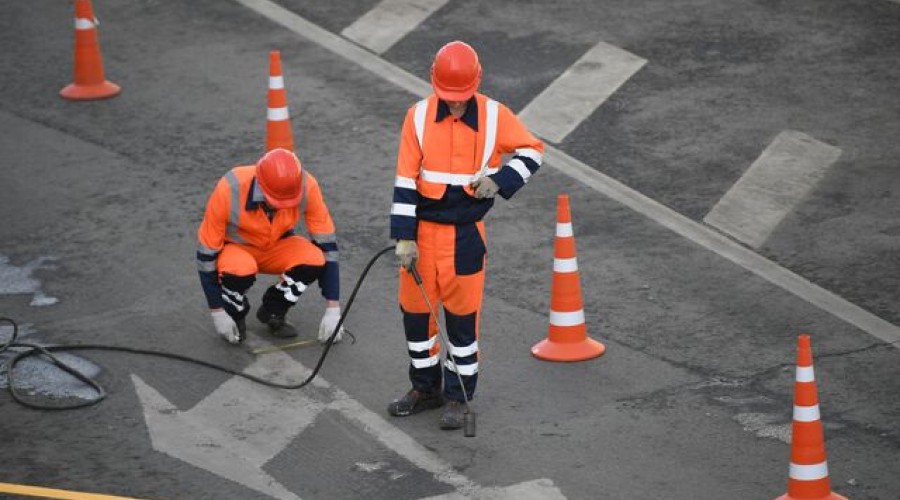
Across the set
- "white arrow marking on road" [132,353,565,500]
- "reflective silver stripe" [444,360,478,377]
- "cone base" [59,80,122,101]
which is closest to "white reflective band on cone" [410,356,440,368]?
"reflective silver stripe" [444,360,478,377]

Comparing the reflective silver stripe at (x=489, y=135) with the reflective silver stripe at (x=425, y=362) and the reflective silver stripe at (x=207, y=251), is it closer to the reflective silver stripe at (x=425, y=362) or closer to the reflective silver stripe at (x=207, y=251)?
the reflective silver stripe at (x=425, y=362)

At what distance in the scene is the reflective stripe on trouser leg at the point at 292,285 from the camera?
975 centimetres

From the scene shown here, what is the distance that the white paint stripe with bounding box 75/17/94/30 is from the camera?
46.0ft

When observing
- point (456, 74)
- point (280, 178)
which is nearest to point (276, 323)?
point (280, 178)

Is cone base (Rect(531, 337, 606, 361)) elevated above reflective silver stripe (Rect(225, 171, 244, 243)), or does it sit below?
below

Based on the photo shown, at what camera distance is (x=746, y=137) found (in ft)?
42.3

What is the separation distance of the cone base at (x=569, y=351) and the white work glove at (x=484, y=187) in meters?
1.49

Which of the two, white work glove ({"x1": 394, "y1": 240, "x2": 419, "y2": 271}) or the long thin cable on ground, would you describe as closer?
white work glove ({"x1": 394, "y1": 240, "x2": 419, "y2": 271})

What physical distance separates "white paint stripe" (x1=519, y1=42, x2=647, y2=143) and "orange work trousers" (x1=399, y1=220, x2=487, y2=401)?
4518 mm

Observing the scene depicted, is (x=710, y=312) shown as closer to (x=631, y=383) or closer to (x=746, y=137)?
(x=631, y=383)

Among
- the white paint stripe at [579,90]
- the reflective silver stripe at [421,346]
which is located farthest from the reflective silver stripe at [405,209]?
the white paint stripe at [579,90]

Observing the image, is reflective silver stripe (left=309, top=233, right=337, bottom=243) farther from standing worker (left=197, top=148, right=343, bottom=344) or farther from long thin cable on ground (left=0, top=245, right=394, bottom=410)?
long thin cable on ground (left=0, top=245, right=394, bottom=410)

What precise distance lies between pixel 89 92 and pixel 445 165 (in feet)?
21.2

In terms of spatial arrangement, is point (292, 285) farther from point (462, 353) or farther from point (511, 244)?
point (511, 244)
